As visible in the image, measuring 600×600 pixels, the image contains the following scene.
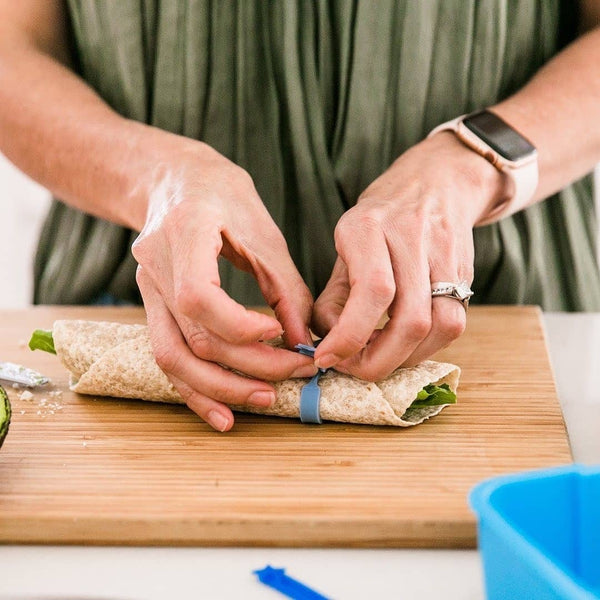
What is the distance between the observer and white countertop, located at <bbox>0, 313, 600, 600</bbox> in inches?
36.3

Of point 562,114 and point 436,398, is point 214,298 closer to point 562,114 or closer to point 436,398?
point 436,398

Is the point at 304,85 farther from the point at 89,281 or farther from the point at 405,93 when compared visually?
the point at 89,281

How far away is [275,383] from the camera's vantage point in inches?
52.3

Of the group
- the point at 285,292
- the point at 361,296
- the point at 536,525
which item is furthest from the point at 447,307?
the point at 536,525

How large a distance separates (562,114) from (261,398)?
741mm

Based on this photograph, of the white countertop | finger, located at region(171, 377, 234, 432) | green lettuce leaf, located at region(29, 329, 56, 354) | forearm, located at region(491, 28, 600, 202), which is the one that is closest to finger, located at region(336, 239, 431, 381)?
finger, located at region(171, 377, 234, 432)

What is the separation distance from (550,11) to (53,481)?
1253 millimetres

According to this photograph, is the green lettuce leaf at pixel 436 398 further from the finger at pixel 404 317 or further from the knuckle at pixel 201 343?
the knuckle at pixel 201 343

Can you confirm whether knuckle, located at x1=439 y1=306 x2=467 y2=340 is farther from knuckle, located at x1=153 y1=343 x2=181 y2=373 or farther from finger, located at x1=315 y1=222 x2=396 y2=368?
knuckle, located at x1=153 y1=343 x2=181 y2=373

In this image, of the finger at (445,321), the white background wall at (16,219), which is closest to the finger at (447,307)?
the finger at (445,321)

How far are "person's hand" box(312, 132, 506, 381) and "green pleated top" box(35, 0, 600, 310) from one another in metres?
0.37

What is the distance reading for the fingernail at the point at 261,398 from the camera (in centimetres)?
126

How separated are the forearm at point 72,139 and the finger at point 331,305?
0.33 meters

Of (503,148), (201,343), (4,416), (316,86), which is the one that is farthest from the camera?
(316,86)
